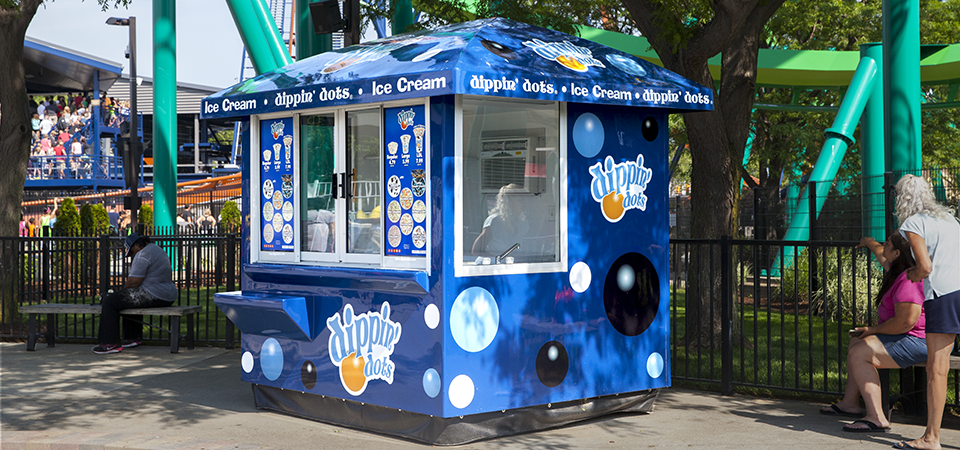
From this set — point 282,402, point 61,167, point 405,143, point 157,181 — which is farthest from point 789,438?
point 61,167

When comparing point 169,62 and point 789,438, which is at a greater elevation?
point 169,62

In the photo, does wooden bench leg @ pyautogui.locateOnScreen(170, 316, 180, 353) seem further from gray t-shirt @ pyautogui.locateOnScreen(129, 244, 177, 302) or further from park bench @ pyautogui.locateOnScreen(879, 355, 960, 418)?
park bench @ pyautogui.locateOnScreen(879, 355, 960, 418)

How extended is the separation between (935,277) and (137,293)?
8.52 metres

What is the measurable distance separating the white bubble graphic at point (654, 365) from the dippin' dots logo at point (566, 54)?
234 centimetres

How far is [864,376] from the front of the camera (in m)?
5.93

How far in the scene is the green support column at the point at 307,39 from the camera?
11.5 meters

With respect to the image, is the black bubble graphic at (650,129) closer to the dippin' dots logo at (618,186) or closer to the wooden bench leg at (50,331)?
the dippin' dots logo at (618,186)

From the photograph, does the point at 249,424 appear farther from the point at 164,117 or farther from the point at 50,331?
the point at 164,117

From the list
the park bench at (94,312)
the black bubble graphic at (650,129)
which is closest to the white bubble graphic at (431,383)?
the black bubble graphic at (650,129)

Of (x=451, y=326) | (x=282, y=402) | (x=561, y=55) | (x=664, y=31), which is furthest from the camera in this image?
(x=664, y=31)

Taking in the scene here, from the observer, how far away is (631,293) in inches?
261

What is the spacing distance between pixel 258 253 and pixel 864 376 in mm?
4724

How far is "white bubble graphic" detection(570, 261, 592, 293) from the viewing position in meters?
6.27

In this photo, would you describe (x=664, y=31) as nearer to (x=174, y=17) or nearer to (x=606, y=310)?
(x=606, y=310)
